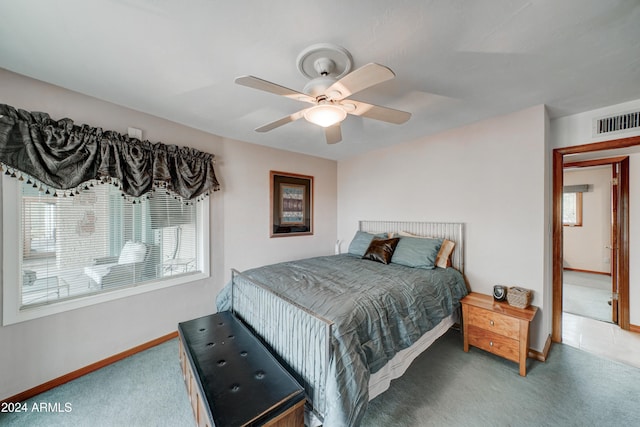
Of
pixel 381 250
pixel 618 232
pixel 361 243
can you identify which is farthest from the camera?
pixel 361 243

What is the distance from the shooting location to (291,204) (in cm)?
392

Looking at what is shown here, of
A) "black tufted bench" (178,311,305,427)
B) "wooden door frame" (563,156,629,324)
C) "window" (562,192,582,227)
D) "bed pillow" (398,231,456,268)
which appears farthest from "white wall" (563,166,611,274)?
"black tufted bench" (178,311,305,427)

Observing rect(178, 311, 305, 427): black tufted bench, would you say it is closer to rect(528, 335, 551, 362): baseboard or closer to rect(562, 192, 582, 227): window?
rect(528, 335, 551, 362): baseboard

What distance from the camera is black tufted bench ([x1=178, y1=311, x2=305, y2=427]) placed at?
1185mm

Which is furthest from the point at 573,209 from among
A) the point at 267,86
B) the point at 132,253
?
the point at 132,253

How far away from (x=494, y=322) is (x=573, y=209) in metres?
5.33

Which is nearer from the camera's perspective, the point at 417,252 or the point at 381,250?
the point at 417,252

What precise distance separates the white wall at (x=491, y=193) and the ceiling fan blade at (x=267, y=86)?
220 centimetres

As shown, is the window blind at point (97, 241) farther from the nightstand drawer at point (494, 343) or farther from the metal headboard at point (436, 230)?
the nightstand drawer at point (494, 343)

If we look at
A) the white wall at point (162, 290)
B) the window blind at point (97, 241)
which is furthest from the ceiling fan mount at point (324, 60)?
the window blind at point (97, 241)

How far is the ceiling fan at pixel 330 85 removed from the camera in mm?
1317

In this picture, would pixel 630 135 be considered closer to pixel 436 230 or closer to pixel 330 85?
pixel 436 230

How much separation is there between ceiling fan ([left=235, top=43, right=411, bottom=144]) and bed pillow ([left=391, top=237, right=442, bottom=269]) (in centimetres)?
160

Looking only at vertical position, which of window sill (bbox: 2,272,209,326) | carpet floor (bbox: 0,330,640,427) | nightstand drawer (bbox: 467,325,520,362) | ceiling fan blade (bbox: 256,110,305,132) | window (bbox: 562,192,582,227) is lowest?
carpet floor (bbox: 0,330,640,427)
